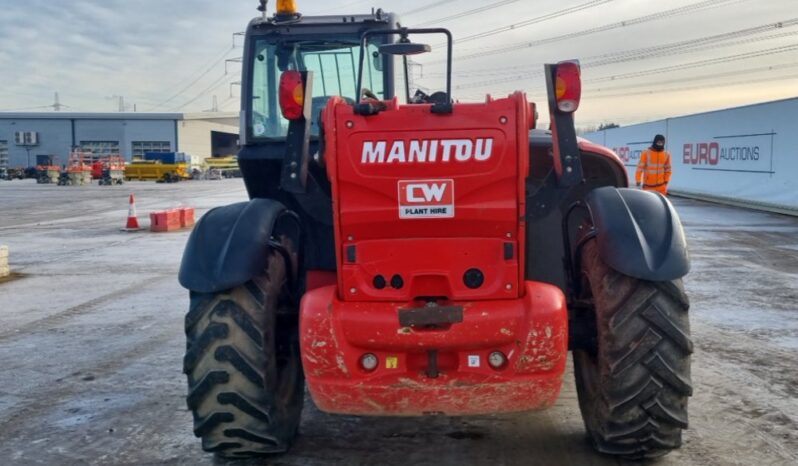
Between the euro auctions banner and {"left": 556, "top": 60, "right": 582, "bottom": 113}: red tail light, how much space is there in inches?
652

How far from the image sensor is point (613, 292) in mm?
Result: 3805

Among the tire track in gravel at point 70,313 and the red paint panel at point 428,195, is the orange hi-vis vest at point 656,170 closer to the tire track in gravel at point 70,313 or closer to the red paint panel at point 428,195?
the tire track in gravel at point 70,313

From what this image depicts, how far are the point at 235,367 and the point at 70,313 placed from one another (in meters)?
5.39

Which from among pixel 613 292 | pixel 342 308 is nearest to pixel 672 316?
pixel 613 292

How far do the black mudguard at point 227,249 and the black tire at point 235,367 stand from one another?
101 millimetres

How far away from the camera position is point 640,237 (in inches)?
148

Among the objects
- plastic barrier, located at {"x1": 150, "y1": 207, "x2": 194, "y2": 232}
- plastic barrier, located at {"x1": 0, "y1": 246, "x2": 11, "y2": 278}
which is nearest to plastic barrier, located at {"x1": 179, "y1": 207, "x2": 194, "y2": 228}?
plastic barrier, located at {"x1": 150, "y1": 207, "x2": 194, "y2": 232}

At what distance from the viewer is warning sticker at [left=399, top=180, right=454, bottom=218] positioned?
3.60 meters

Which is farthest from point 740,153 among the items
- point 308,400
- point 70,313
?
point 308,400

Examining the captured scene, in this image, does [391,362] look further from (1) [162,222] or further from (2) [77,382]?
(1) [162,222]

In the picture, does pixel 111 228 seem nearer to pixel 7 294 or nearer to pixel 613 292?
pixel 7 294

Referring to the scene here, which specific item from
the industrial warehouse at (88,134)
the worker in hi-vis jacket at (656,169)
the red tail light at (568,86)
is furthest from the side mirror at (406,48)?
the industrial warehouse at (88,134)

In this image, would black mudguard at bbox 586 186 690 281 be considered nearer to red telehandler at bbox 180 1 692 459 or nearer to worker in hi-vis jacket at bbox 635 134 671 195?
red telehandler at bbox 180 1 692 459

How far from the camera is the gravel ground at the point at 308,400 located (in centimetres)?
428
